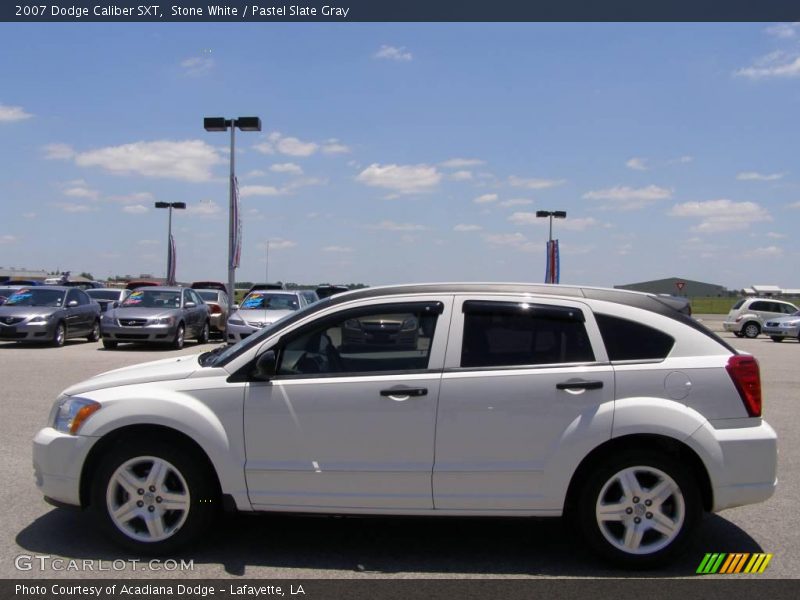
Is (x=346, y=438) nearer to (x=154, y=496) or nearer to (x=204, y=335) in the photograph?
(x=154, y=496)

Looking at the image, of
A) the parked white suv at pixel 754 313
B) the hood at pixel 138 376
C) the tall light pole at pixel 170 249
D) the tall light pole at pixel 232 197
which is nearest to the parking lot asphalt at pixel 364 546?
the hood at pixel 138 376

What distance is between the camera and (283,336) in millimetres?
4926

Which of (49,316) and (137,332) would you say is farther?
(49,316)

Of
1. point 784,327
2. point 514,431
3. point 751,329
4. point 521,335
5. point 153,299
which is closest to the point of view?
point 514,431

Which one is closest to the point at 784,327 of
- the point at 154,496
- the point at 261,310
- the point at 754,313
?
the point at 754,313

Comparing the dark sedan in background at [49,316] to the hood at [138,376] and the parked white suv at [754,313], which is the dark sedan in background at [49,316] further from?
the parked white suv at [754,313]

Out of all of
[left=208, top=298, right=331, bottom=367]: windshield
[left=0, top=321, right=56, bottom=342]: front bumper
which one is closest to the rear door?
[left=208, top=298, right=331, bottom=367]: windshield

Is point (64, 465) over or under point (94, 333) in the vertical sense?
over

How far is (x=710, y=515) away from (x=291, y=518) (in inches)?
121

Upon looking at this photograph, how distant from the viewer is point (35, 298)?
21.2 meters

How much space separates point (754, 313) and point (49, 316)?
28.3 metres

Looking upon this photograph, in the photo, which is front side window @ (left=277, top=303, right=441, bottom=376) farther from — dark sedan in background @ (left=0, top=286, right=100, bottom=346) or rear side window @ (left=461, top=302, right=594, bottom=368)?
dark sedan in background @ (left=0, top=286, right=100, bottom=346)

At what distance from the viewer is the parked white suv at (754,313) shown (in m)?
34.3

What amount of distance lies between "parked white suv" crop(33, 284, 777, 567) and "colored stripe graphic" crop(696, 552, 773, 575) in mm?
339
